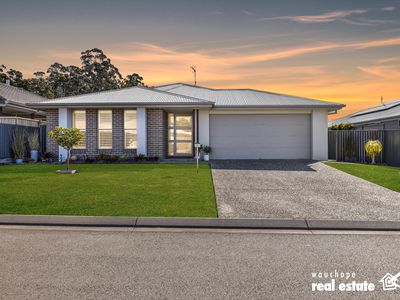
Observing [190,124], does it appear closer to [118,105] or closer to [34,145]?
[118,105]

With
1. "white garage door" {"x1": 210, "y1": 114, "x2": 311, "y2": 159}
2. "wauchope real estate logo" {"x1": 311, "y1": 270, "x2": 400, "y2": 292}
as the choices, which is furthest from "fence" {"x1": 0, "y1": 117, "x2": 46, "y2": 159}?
"wauchope real estate logo" {"x1": 311, "y1": 270, "x2": 400, "y2": 292}

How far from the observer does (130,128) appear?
57.7 feet

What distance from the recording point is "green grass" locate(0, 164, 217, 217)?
6617 mm

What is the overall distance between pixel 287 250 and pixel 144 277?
209 cm

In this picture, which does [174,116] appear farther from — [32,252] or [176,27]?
[32,252]

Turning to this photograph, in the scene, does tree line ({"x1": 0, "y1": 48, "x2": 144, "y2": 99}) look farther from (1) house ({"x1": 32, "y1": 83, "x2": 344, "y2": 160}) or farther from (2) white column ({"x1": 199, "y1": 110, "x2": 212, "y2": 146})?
(2) white column ({"x1": 199, "y1": 110, "x2": 212, "y2": 146})

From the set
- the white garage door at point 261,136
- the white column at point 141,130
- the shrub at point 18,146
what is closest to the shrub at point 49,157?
the shrub at point 18,146

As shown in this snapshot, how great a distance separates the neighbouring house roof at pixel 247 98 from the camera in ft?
58.2

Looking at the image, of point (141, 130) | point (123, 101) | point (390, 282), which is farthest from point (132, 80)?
point (390, 282)

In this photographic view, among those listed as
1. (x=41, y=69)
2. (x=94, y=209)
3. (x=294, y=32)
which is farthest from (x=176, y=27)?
(x=41, y=69)

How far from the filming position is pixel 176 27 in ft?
47.7

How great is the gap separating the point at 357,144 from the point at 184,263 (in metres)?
17.4

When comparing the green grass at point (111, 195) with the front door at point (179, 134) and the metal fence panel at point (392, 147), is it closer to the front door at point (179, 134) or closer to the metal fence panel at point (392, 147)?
the front door at point (179, 134)

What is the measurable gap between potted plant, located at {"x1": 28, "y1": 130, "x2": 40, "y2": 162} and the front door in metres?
7.37
